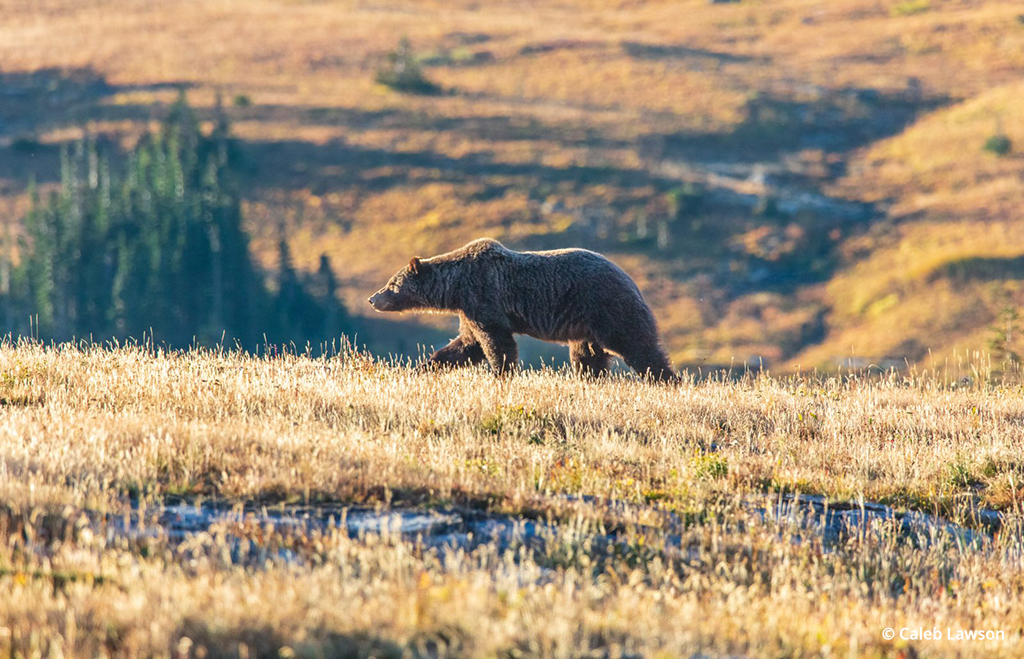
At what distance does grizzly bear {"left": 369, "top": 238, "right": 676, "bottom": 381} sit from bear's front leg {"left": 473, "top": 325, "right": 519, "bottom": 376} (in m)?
0.01

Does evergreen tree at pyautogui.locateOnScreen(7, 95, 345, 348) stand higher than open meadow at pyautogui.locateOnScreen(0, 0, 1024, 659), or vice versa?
open meadow at pyautogui.locateOnScreen(0, 0, 1024, 659)

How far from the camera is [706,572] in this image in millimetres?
6668

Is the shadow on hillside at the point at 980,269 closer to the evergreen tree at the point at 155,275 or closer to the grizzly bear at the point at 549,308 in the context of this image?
the evergreen tree at the point at 155,275

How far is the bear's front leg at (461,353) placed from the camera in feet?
46.7

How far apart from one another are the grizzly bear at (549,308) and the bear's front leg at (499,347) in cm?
1

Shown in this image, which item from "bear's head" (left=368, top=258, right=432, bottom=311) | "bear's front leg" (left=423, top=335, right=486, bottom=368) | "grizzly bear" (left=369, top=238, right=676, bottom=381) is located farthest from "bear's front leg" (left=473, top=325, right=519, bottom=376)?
"bear's head" (left=368, top=258, right=432, bottom=311)

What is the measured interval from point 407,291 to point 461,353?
1.33 m

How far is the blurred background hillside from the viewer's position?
69812 millimetres

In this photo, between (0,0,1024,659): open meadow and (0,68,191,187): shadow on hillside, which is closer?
(0,0,1024,659): open meadow

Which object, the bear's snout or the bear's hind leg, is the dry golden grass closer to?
the bear's hind leg

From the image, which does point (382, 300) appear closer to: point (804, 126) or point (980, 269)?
point (980, 269)

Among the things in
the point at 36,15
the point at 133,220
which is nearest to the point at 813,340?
the point at 133,220

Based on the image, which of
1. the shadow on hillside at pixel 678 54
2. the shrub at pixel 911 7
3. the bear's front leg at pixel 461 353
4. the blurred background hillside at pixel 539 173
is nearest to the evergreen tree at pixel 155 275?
the blurred background hillside at pixel 539 173

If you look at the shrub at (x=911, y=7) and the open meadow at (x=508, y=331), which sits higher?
the shrub at (x=911, y=7)
